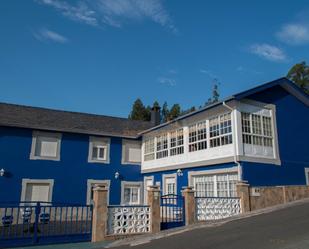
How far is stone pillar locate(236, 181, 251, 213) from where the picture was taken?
40.8 ft

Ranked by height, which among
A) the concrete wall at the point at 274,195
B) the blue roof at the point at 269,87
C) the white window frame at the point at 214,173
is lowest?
the concrete wall at the point at 274,195

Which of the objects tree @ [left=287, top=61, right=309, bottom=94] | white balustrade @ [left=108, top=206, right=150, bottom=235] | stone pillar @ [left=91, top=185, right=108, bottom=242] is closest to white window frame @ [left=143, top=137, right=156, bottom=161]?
white balustrade @ [left=108, top=206, right=150, bottom=235]

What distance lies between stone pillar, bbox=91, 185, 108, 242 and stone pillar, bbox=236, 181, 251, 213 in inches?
235

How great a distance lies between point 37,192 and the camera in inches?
677

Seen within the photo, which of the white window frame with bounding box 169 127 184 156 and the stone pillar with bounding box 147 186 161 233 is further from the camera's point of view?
the white window frame with bounding box 169 127 184 156

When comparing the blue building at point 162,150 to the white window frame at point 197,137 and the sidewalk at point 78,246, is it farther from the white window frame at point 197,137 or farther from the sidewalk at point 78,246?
the sidewalk at point 78,246

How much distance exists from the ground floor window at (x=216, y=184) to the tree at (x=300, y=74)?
27175mm

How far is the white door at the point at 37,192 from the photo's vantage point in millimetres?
16938

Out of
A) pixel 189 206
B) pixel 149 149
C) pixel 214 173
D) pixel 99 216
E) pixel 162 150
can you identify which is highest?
pixel 149 149

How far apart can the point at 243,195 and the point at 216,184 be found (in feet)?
8.17


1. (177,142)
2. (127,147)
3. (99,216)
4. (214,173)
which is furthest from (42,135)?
(214,173)

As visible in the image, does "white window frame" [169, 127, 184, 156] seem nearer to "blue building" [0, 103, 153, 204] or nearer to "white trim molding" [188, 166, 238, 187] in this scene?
"white trim molding" [188, 166, 238, 187]

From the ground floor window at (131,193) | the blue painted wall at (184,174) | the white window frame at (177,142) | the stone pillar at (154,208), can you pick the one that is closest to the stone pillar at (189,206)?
the stone pillar at (154,208)

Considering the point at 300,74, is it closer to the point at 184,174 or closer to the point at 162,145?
the point at 162,145
